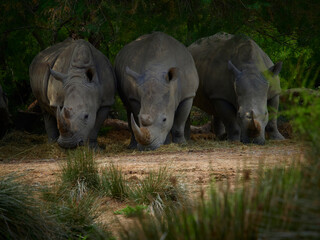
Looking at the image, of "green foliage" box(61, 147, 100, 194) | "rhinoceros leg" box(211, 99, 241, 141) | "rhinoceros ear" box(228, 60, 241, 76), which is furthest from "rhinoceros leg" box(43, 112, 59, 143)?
"green foliage" box(61, 147, 100, 194)

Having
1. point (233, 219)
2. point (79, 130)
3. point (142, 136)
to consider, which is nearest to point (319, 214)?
point (233, 219)

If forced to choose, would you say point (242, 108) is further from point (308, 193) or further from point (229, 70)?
point (308, 193)

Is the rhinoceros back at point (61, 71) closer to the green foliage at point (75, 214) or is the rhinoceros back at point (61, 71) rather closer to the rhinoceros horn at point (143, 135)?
the rhinoceros horn at point (143, 135)

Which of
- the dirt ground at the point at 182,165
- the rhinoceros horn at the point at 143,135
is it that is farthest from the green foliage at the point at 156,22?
the dirt ground at the point at 182,165

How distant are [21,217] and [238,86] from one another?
22.7 ft

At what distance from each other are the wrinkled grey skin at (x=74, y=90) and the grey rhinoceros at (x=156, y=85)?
48 centimetres

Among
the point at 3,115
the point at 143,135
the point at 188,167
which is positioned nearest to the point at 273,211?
the point at 188,167

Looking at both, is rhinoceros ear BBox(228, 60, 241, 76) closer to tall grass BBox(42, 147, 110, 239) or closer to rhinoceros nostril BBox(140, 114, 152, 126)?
rhinoceros nostril BBox(140, 114, 152, 126)

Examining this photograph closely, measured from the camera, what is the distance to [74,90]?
9.92m

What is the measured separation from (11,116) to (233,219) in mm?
10626

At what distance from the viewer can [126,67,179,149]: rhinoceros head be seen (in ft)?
30.5

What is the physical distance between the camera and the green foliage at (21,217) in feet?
13.8

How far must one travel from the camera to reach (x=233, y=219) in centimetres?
282

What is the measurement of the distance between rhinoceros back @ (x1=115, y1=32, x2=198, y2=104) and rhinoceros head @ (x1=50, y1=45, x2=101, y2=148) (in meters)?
0.69
